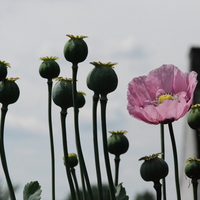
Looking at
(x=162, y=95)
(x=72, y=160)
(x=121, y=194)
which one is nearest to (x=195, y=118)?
(x=162, y=95)

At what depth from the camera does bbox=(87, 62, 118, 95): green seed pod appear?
2.09 feet

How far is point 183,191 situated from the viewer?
3.85 meters

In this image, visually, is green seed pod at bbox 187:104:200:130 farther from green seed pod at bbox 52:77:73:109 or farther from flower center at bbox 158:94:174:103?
green seed pod at bbox 52:77:73:109

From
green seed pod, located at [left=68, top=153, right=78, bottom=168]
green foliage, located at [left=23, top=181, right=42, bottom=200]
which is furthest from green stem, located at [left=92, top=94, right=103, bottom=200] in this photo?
green seed pod, located at [left=68, top=153, right=78, bottom=168]

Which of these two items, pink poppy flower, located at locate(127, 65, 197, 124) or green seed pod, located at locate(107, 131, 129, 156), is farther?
green seed pod, located at locate(107, 131, 129, 156)

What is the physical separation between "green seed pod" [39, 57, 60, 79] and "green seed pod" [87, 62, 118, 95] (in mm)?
185

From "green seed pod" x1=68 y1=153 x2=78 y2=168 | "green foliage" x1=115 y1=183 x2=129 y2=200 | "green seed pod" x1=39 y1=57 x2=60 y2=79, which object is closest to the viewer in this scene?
"green foliage" x1=115 y1=183 x2=129 y2=200

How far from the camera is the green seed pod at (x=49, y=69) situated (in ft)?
2.72

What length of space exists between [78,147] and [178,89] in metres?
0.22

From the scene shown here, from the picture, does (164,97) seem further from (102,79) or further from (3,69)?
(3,69)

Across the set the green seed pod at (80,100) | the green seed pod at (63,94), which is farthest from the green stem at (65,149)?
the green seed pod at (80,100)

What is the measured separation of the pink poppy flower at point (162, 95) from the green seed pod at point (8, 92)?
180 millimetres

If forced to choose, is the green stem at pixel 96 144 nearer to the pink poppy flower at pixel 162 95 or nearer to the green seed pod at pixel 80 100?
the pink poppy flower at pixel 162 95

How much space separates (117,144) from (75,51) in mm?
246
